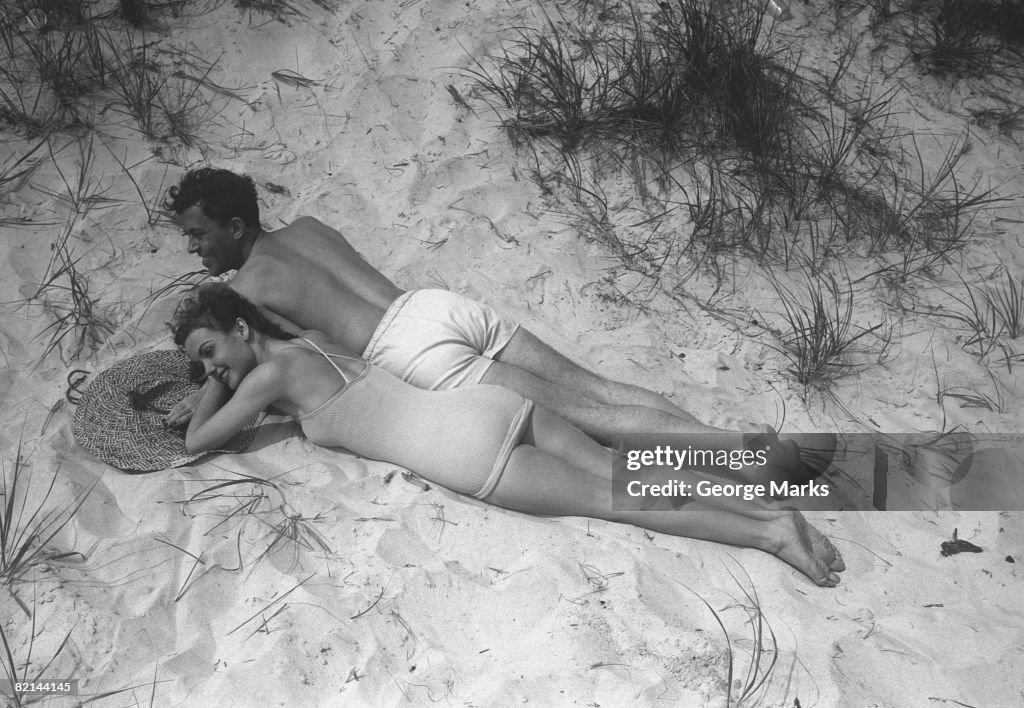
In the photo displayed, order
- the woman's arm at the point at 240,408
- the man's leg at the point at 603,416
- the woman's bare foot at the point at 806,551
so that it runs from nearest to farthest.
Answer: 1. the woman's bare foot at the point at 806,551
2. the woman's arm at the point at 240,408
3. the man's leg at the point at 603,416

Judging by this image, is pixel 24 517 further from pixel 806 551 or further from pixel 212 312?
pixel 806 551

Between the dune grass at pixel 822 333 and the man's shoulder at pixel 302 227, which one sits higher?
the man's shoulder at pixel 302 227

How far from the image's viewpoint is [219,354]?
3010 mm

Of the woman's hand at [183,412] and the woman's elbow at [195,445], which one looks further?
the woman's hand at [183,412]

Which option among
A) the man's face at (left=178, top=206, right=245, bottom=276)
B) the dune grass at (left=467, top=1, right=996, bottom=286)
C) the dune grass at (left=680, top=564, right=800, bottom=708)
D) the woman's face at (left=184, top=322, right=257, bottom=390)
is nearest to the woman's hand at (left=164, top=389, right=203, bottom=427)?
the woman's face at (left=184, top=322, right=257, bottom=390)

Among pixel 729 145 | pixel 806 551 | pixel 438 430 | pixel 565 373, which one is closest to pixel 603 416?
pixel 565 373

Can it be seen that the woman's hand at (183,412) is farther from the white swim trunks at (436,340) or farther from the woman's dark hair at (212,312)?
the white swim trunks at (436,340)

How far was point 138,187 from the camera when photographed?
13.0 feet

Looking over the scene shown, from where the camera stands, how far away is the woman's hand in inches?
123

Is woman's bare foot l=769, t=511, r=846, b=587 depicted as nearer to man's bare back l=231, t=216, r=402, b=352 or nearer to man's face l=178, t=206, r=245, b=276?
man's bare back l=231, t=216, r=402, b=352

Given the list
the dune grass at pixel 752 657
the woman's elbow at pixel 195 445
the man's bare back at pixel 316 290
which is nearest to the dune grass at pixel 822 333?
the dune grass at pixel 752 657

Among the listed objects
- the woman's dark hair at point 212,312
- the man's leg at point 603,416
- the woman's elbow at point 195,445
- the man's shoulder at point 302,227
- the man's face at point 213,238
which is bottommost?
the woman's elbow at point 195,445

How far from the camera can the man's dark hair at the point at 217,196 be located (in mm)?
3322

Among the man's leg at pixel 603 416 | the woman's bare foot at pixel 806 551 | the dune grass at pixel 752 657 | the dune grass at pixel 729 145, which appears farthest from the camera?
the dune grass at pixel 729 145
